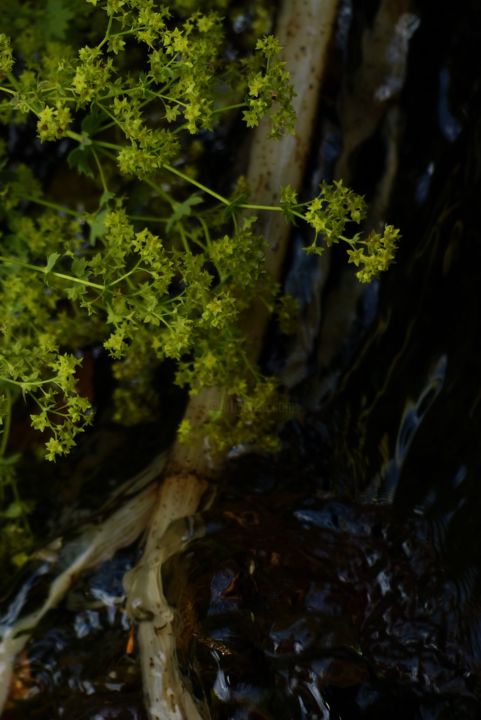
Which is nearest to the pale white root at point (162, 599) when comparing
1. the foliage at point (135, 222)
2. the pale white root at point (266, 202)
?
the pale white root at point (266, 202)

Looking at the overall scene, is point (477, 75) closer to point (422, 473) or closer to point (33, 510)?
point (422, 473)

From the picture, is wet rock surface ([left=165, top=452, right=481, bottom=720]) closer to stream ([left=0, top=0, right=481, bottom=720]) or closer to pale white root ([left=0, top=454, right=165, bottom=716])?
stream ([left=0, top=0, right=481, bottom=720])

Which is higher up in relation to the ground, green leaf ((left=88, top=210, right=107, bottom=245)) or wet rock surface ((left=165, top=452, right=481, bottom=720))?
green leaf ((left=88, top=210, right=107, bottom=245))

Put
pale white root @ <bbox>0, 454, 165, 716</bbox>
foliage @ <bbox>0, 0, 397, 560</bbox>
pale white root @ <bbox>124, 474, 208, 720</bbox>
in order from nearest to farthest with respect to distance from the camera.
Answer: foliage @ <bbox>0, 0, 397, 560</bbox>, pale white root @ <bbox>124, 474, 208, 720</bbox>, pale white root @ <bbox>0, 454, 165, 716</bbox>

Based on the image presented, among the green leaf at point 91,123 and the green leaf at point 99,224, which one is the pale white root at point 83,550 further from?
the green leaf at point 91,123

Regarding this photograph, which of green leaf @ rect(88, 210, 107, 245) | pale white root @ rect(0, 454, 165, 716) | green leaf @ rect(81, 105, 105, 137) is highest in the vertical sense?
green leaf @ rect(81, 105, 105, 137)

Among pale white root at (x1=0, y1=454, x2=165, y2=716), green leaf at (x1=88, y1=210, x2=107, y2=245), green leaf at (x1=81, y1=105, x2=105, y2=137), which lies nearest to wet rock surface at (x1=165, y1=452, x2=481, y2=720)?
pale white root at (x1=0, y1=454, x2=165, y2=716)
